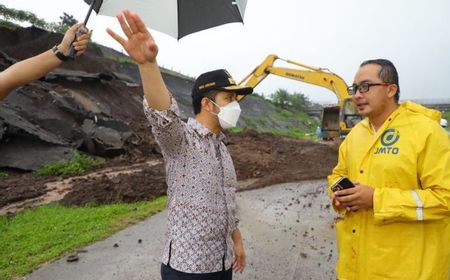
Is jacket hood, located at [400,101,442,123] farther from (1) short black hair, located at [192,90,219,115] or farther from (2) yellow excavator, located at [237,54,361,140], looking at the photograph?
(2) yellow excavator, located at [237,54,361,140]

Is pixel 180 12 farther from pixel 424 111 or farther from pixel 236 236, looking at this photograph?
pixel 424 111

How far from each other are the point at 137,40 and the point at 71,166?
30.4 ft

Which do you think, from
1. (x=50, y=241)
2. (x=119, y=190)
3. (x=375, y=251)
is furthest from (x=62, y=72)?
(x=375, y=251)

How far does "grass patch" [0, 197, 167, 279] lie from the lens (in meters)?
4.44

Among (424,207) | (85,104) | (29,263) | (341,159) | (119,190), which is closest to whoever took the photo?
(424,207)

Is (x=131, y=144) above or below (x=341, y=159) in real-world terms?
below

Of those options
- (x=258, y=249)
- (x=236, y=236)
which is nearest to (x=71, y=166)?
(x=258, y=249)

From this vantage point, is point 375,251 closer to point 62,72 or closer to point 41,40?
point 62,72

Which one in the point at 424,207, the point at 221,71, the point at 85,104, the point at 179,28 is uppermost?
the point at 179,28

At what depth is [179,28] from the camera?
2.77m

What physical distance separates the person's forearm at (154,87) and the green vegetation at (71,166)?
887 centimetres

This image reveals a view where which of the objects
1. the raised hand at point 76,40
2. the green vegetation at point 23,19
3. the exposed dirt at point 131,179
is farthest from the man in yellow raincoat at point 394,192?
the green vegetation at point 23,19

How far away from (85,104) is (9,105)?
4032mm

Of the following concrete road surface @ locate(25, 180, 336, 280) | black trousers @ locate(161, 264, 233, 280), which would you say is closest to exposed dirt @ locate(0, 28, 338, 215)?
concrete road surface @ locate(25, 180, 336, 280)
